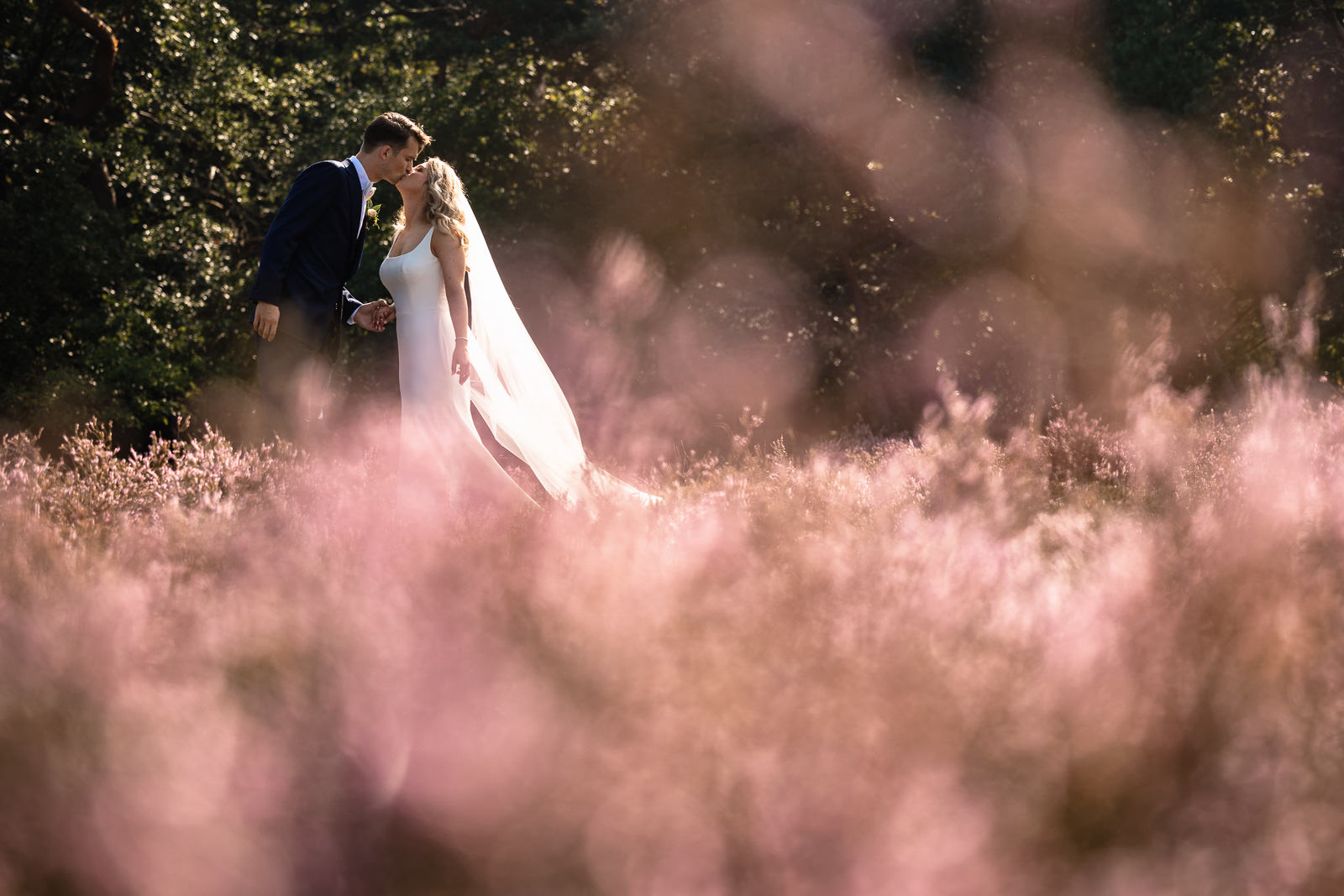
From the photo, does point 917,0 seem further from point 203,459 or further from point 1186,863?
point 1186,863

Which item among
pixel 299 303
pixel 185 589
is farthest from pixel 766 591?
pixel 299 303

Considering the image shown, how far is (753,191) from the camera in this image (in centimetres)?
1580

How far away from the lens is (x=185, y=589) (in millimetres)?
2551

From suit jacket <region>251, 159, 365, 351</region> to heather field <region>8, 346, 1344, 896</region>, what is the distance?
3115mm

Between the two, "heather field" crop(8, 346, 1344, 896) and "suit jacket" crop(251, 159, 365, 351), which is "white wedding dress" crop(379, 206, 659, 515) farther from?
"heather field" crop(8, 346, 1344, 896)

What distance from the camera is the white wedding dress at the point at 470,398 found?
5.99m

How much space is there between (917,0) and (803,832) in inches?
590

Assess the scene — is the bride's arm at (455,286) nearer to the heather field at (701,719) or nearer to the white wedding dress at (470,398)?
the white wedding dress at (470,398)


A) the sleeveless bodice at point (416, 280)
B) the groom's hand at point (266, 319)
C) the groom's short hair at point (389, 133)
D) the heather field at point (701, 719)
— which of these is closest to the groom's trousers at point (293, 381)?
the groom's hand at point (266, 319)

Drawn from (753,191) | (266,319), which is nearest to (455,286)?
(266,319)

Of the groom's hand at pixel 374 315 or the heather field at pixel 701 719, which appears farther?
the groom's hand at pixel 374 315

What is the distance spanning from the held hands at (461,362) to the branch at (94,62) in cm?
1046

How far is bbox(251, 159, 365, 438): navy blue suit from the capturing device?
5.75 metres

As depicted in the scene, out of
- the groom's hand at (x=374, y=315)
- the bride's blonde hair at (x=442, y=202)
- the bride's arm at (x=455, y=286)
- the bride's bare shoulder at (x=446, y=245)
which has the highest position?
the bride's blonde hair at (x=442, y=202)
